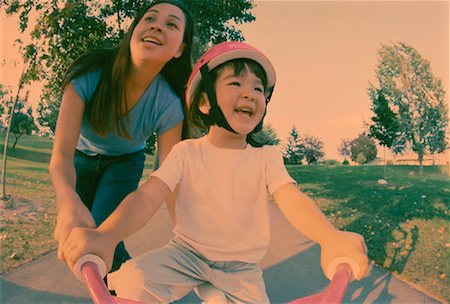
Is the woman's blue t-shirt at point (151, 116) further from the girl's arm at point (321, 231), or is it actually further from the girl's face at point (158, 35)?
the girl's arm at point (321, 231)

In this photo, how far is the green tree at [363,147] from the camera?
354 cm

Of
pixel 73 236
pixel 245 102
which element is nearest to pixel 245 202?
pixel 245 102

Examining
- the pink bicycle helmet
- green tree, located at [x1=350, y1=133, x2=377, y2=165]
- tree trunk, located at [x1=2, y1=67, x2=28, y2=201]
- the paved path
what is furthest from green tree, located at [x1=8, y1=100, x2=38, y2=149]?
green tree, located at [x1=350, y1=133, x2=377, y2=165]

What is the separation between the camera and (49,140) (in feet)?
11.2

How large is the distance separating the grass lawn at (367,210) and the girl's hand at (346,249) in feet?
6.27

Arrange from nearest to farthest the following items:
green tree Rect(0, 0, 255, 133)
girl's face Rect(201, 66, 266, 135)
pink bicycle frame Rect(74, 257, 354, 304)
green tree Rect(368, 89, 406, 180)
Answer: pink bicycle frame Rect(74, 257, 354, 304), girl's face Rect(201, 66, 266, 135), green tree Rect(0, 0, 255, 133), green tree Rect(368, 89, 406, 180)

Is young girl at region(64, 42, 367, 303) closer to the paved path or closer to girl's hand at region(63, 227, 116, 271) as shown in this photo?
girl's hand at region(63, 227, 116, 271)

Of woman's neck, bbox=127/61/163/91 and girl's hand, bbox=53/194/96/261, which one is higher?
woman's neck, bbox=127/61/163/91

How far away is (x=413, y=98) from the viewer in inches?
133

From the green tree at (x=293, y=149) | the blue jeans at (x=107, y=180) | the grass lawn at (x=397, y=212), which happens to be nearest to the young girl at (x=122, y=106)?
the blue jeans at (x=107, y=180)

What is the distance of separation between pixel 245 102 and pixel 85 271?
732 mm

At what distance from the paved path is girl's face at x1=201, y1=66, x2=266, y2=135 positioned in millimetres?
1401

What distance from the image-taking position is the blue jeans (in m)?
2.11

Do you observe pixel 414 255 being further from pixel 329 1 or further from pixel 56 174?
pixel 56 174
